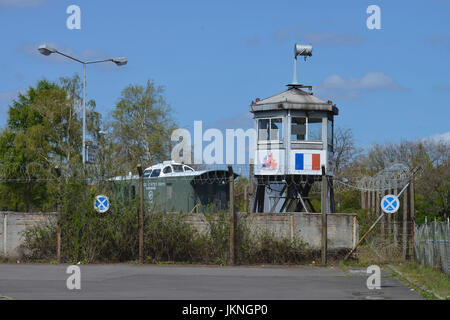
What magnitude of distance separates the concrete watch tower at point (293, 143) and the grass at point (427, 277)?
507 cm

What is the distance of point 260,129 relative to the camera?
2602cm

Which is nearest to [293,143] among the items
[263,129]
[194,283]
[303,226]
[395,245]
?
[263,129]

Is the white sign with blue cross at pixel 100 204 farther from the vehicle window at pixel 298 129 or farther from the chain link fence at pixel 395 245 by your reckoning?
the chain link fence at pixel 395 245

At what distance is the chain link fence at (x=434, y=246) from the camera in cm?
1717

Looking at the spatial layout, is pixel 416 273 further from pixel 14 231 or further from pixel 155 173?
pixel 155 173

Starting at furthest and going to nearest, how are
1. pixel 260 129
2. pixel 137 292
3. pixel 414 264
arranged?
1. pixel 260 129
2. pixel 414 264
3. pixel 137 292

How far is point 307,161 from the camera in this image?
25266 millimetres

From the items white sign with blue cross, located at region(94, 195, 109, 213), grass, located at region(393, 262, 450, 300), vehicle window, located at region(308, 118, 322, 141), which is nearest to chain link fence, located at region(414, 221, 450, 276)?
grass, located at region(393, 262, 450, 300)

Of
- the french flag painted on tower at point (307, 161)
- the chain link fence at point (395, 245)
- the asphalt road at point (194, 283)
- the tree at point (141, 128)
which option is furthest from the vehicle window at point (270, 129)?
the tree at point (141, 128)
